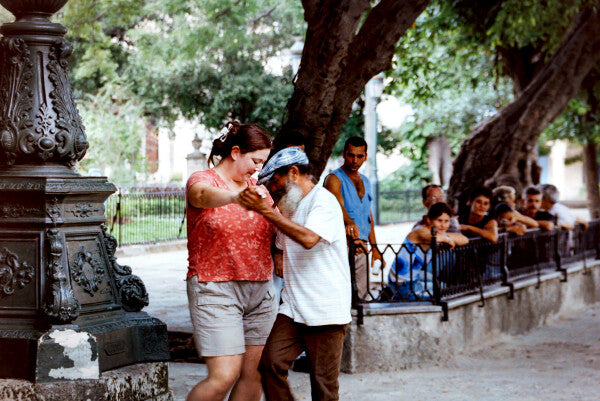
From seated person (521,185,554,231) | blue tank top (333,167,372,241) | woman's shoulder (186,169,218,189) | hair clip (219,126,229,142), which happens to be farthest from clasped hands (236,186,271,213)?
seated person (521,185,554,231)

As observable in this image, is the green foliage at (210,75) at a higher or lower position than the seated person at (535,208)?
higher

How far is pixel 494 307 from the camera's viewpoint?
32.1 ft

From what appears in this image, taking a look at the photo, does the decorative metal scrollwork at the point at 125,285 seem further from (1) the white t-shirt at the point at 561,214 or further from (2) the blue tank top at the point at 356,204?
(1) the white t-shirt at the point at 561,214

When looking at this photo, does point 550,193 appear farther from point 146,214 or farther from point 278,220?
point 146,214

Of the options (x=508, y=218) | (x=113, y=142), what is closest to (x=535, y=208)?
(x=508, y=218)

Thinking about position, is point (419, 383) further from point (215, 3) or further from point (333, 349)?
point (215, 3)

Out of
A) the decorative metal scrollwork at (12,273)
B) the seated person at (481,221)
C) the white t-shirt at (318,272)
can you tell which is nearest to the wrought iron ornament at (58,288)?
the decorative metal scrollwork at (12,273)

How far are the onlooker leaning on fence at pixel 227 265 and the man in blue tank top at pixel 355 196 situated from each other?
11.7ft

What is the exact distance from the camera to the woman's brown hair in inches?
185

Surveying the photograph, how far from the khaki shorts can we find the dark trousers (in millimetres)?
236

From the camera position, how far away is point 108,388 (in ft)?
15.4

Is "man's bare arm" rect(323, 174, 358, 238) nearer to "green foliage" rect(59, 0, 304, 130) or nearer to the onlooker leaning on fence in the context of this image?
the onlooker leaning on fence

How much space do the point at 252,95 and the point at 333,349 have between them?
26.8 metres

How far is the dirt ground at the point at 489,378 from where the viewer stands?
283 inches
